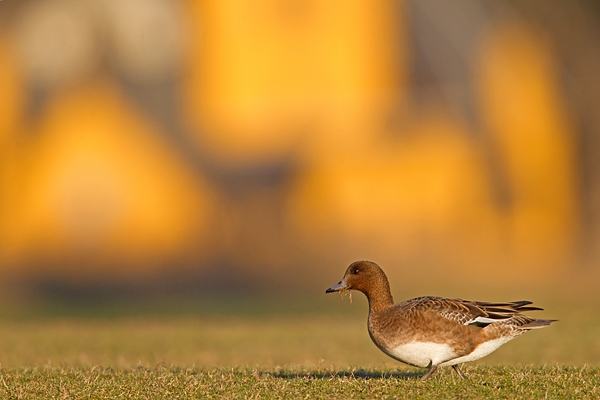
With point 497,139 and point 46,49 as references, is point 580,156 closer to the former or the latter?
point 497,139

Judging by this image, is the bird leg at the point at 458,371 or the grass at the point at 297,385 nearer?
the grass at the point at 297,385

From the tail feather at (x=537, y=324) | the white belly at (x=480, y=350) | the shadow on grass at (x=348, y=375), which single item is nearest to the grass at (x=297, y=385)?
the shadow on grass at (x=348, y=375)

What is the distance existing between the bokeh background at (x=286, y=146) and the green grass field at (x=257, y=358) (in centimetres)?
396

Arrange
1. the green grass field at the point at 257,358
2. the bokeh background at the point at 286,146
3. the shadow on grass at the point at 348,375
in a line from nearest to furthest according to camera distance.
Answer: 1. the green grass field at the point at 257,358
2. the shadow on grass at the point at 348,375
3. the bokeh background at the point at 286,146

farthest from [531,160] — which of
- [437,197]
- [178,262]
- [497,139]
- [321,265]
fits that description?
[178,262]

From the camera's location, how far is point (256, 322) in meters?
21.8

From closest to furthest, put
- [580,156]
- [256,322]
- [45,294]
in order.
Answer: [256,322] → [45,294] → [580,156]

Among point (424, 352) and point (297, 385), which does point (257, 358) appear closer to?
point (297, 385)

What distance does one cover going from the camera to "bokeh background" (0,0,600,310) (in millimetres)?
31344

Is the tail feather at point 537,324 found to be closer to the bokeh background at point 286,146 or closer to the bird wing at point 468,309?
the bird wing at point 468,309

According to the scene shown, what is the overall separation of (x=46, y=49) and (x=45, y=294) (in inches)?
351

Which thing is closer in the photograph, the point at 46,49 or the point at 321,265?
the point at 321,265

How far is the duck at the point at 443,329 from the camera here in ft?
30.2

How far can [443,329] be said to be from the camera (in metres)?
9.24
